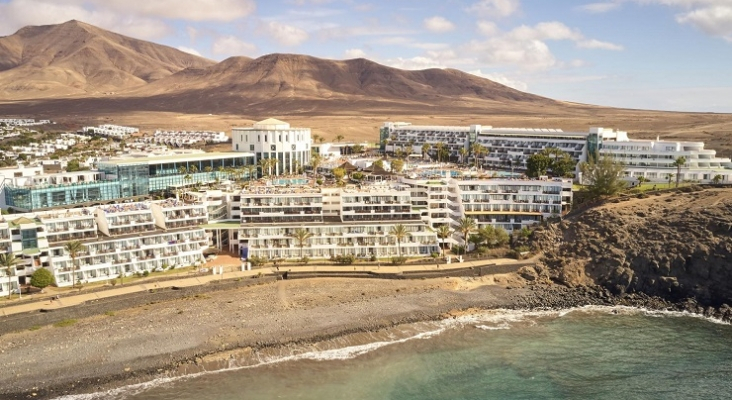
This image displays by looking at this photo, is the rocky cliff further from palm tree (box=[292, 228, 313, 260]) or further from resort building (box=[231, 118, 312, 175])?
resort building (box=[231, 118, 312, 175])

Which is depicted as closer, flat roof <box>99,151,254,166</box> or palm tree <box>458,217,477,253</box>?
palm tree <box>458,217,477,253</box>

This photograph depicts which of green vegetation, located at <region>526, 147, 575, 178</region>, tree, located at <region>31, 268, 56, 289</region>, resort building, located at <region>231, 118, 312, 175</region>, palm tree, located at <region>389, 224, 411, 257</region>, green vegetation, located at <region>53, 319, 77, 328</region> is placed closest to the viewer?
green vegetation, located at <region>53, 319, 77, 328</region>

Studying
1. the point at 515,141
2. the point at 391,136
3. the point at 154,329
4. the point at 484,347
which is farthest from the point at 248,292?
the point at 391,136

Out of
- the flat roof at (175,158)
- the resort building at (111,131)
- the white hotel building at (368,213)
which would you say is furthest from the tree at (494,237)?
the resort building at (111,131)

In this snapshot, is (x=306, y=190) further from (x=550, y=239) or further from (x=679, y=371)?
(x=679, y=371)

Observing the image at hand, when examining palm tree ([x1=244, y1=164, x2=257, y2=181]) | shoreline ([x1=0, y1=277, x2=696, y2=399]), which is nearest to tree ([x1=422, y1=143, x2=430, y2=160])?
palm tree ([x1=244, y1=164, x2=257, y2=181])

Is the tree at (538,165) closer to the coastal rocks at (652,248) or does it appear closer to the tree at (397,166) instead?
the coastal rocks at (652,248)
